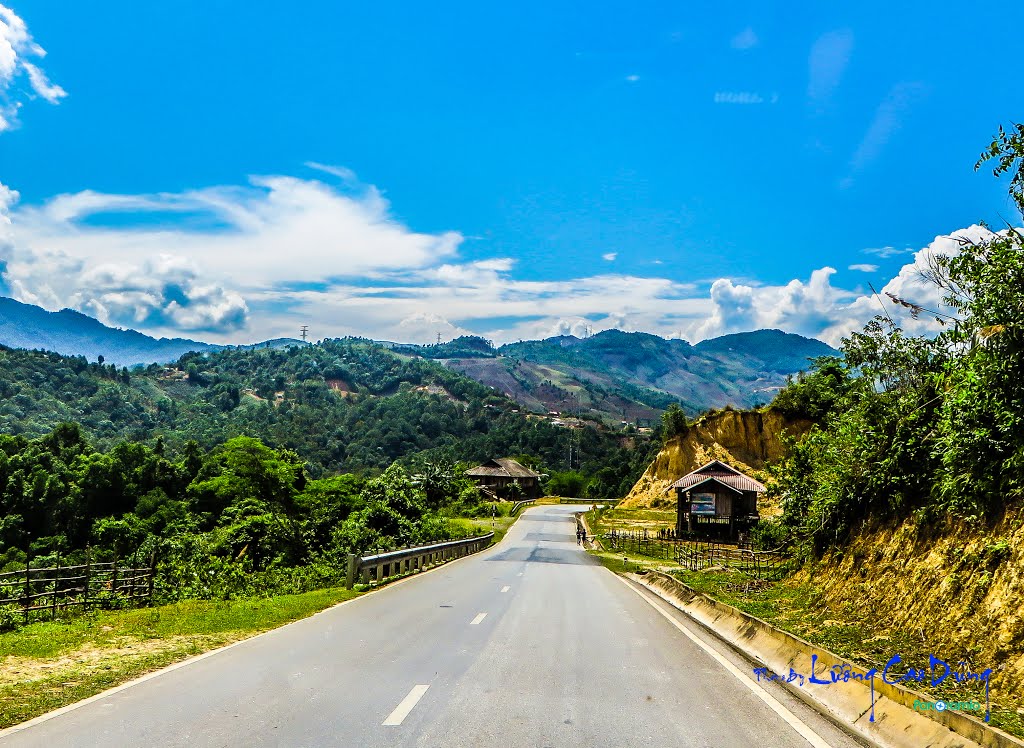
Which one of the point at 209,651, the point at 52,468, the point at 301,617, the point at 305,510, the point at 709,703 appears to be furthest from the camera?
the point at 52,468

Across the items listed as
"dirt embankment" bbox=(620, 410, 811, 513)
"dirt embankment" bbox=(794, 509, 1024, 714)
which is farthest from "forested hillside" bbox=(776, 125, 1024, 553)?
"dirt embankment" bbox=(620, 410, 811, 513)

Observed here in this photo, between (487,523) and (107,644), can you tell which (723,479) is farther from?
(107,644)

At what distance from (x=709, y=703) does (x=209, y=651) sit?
A: 7358 mm

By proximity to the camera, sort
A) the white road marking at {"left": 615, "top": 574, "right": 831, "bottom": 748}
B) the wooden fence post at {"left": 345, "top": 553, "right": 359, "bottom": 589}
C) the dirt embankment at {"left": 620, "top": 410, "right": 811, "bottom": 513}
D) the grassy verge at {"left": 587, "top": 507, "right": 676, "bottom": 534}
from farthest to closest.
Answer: the dirt embankment at {"left": 620, "top": 410, "right": 811, "bottom": 513} → the grassy verge at {"left": 587, "top": 507, "right": 676, "bottom": 534} → the wooden fence post at {"left": 345, "top": 553, "right": 359, "bottom": 589} → the white road marking at {"left": 615, "top": 574, "right": 831, "bottom": 748}

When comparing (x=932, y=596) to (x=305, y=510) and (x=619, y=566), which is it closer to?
(x=619, y=566)

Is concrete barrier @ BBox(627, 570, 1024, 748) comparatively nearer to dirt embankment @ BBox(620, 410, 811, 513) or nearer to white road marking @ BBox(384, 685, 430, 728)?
white road marking @ BBox(384, 685, 430, 728)

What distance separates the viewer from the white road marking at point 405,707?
22.8 feet

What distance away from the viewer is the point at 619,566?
120 ft

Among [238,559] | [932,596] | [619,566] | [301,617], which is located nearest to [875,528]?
[932,596]

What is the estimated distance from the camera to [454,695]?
8055 millimetres

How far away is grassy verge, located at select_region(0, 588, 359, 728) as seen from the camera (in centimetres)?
821

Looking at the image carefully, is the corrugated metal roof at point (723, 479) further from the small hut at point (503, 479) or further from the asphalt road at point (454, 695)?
the small hut at point (503, 479)

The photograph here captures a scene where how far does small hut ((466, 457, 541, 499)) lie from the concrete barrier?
4246 inches

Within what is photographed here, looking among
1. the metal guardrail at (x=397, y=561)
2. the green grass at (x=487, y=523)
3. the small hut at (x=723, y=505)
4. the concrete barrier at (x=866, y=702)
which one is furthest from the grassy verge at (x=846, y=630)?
the green grass at (x=487, y=523)
